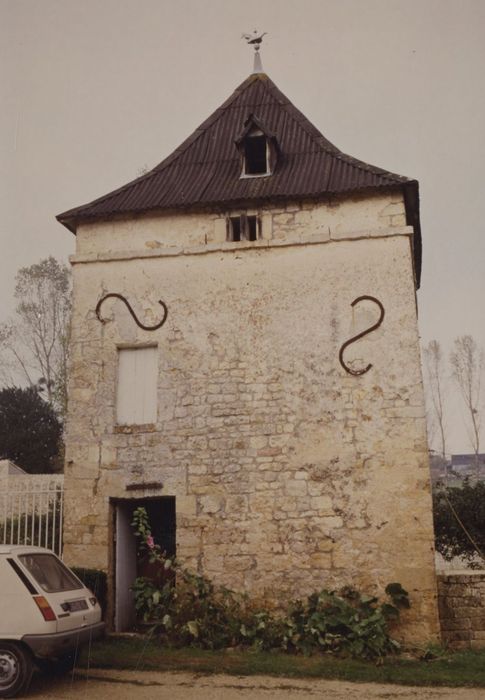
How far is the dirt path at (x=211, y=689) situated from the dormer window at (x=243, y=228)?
607 centimetres

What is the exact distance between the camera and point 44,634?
233 inches

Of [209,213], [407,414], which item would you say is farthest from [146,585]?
[209,213]

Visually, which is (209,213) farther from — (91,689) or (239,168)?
(91,689)

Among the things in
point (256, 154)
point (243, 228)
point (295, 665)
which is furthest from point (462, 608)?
point (256, 154)

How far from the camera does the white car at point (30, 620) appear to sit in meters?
5.91

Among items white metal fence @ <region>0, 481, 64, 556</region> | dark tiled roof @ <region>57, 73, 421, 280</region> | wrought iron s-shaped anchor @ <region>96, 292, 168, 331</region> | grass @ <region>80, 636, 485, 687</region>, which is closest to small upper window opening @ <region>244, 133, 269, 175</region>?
dark tiled roof @ <region>57, 73, 421, 280</region>

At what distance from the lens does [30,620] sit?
5.95m

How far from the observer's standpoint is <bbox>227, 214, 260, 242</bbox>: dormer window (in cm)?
999

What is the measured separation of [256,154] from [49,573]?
734 centimetres

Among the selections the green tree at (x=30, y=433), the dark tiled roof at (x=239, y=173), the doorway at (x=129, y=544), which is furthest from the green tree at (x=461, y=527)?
the green tree at (x=30, y=433)

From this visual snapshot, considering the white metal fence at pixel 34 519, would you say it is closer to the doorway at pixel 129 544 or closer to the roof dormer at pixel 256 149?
the doorway at pixel 129 544

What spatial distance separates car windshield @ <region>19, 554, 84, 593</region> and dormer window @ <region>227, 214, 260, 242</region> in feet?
17.6

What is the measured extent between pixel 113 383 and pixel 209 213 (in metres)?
3.03

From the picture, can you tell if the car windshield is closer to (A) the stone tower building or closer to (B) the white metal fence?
(A) the stone tower building
